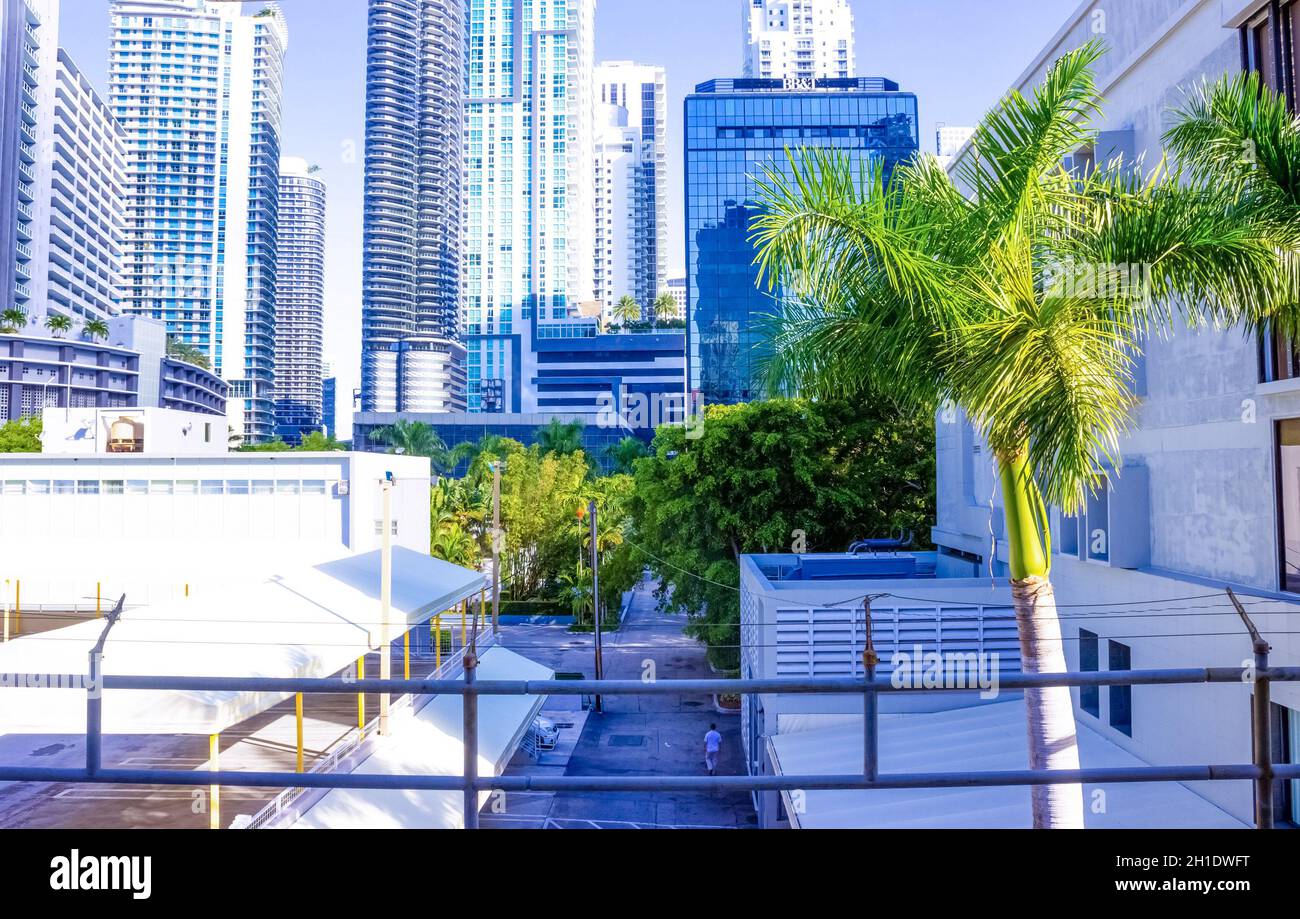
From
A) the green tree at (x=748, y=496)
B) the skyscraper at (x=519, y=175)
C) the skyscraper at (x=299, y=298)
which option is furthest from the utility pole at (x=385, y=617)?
the skyscraper at (x=299, y=298)

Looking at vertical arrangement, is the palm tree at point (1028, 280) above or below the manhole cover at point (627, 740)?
above

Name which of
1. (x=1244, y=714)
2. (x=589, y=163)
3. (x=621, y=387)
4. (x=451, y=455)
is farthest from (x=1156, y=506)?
(x=589, y=163)

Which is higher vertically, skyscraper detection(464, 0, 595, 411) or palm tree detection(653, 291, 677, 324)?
skyscraper detection(464, 0, 595, 411)

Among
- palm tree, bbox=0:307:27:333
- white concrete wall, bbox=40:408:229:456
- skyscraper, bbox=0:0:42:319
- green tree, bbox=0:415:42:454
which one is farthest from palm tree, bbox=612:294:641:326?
white concrete wall, bbox=40:408:229:456

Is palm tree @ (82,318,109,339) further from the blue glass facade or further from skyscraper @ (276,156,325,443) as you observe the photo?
skyscraper @ (276,156,325,443)

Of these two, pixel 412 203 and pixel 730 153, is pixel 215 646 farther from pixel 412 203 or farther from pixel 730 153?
pixel 412 203

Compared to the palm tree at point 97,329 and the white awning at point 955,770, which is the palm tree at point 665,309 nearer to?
the palm tree at point 97,329

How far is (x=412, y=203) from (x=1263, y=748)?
380ft

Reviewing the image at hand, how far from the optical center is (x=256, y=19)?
100875 mm

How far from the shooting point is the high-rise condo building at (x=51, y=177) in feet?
222

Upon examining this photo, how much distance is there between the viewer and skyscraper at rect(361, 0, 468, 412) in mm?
104688

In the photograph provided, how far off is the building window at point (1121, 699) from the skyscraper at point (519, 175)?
3790 inches

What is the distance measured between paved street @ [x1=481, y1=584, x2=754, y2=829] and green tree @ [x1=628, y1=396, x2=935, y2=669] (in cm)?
194
